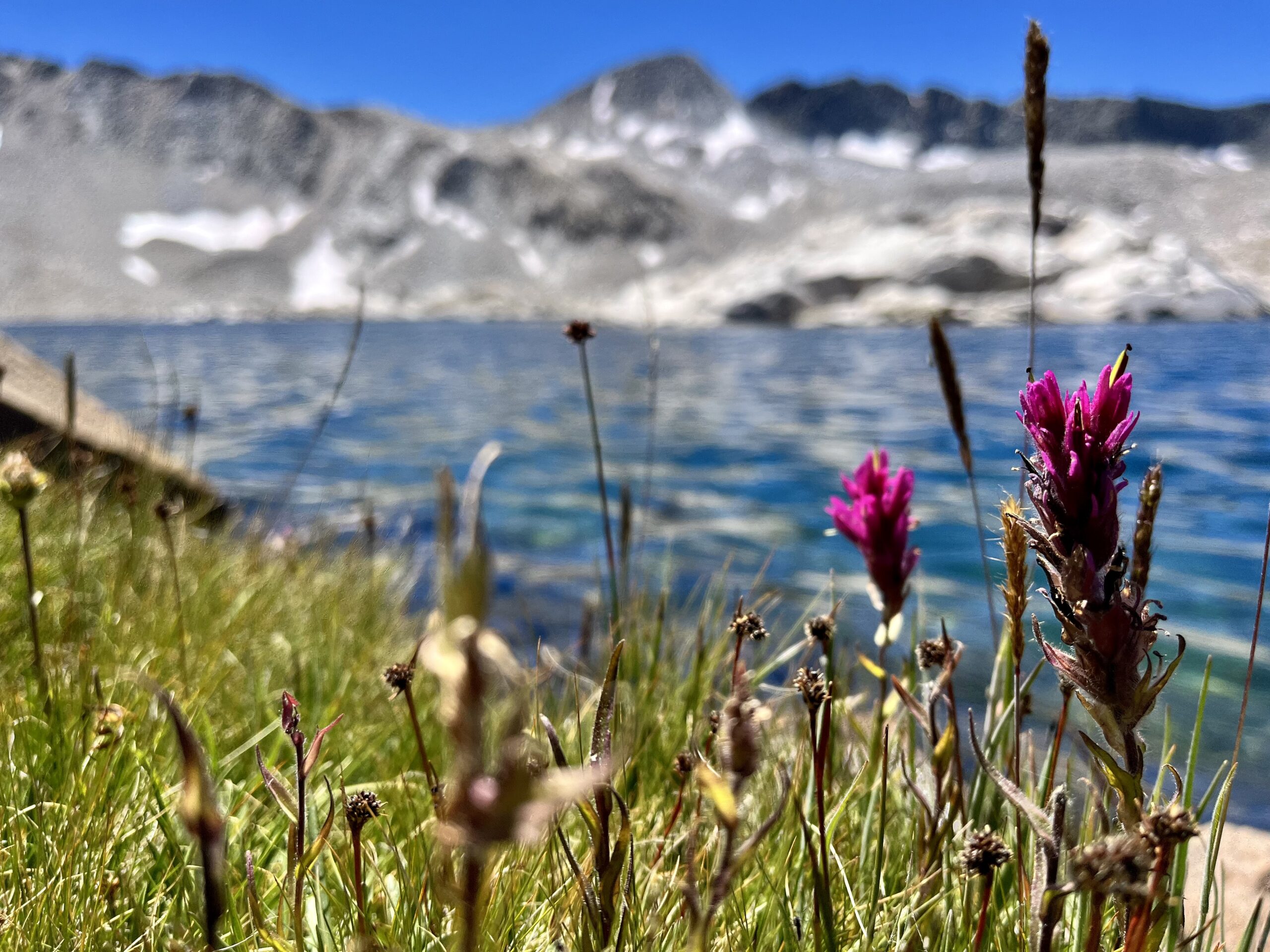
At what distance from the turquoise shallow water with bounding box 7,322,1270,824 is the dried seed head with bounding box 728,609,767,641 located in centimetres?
115

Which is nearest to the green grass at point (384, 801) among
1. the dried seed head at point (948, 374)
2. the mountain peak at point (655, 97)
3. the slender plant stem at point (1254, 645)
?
the slender plant stem at point (1254, 645)

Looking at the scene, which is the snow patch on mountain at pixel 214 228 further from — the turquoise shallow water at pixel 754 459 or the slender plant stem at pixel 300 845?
the slender plant stem at pixel 300 845

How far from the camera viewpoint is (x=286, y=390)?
21781 mm

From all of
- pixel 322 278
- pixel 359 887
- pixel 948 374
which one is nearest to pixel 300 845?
pixel 359 887

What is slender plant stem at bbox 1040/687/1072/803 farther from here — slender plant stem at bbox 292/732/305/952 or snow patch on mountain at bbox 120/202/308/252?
snow patch on mountain at bbox 120/202/308/252

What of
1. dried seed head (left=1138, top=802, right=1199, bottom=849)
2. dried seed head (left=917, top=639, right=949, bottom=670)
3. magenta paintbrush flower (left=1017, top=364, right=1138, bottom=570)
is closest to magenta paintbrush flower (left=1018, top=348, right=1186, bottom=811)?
magenta paintbrush flower (left=1017, top=364, right=1138, bottom=570)

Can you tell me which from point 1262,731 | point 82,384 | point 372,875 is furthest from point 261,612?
point 82,384

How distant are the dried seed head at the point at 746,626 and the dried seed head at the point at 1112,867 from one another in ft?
1.64

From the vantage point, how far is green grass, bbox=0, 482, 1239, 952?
1.21m

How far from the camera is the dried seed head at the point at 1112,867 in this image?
2.03ft

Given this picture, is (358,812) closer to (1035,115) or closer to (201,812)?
(201,812)

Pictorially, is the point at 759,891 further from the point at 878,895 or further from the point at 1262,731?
the point at 1262,731

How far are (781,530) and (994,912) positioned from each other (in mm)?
7723

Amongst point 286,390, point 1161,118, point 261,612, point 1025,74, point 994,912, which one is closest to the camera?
point 994,912
